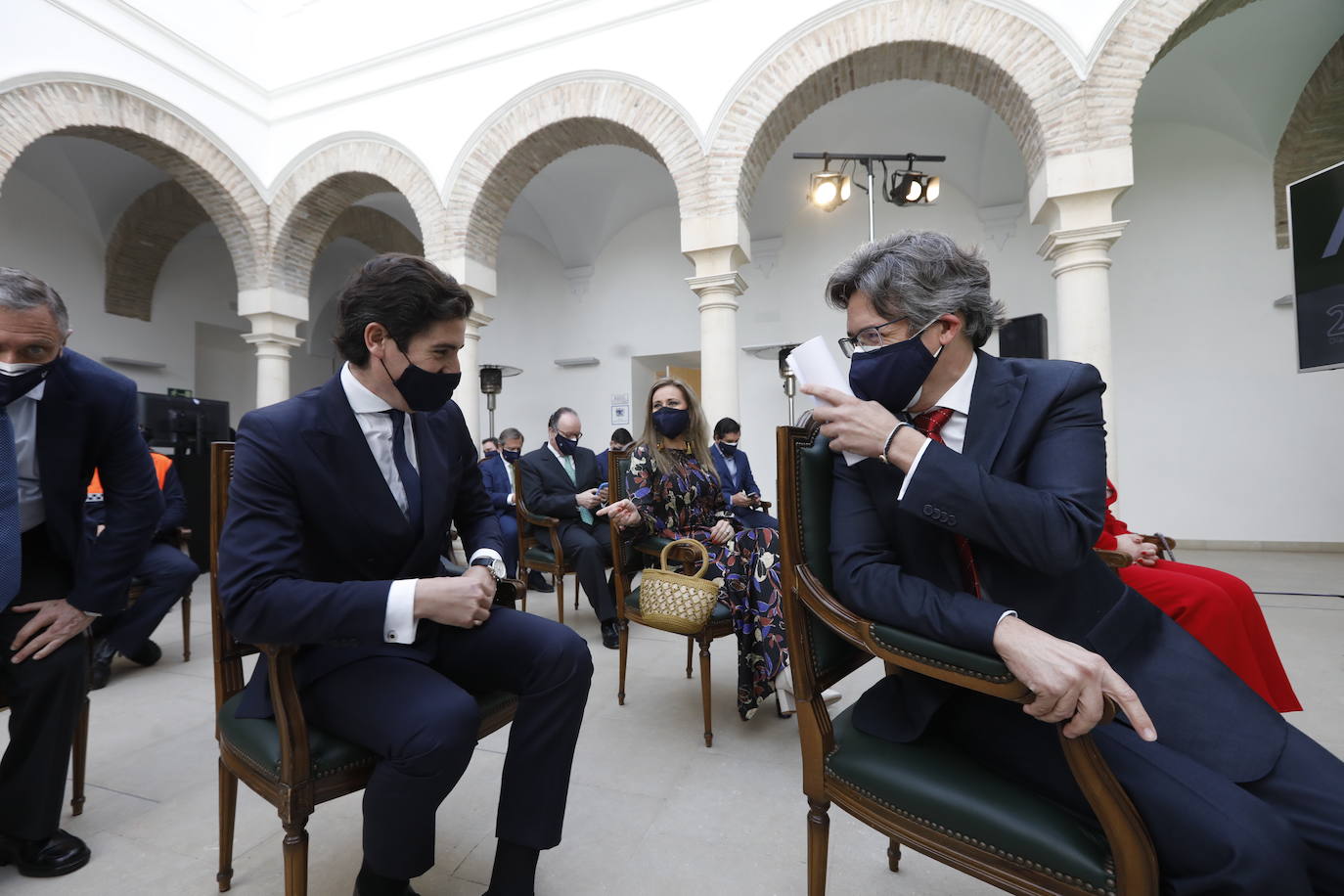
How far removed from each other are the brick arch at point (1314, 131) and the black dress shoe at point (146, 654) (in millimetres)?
10532

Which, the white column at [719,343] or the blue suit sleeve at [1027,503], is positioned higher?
the white column at [719,343]

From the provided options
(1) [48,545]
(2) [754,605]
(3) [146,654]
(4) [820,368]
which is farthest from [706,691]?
(3) [146,654]

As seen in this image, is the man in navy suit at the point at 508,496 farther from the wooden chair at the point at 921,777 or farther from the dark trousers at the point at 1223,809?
the dark trousers at the point at 1223,809

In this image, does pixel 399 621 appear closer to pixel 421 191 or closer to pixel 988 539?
pixel 988 539

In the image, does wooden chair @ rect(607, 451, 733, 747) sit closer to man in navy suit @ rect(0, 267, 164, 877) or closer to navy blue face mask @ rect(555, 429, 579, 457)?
Answer: navy blue face mask @ rect(555, 429, 579, 457)

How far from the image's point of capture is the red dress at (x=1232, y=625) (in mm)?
1955

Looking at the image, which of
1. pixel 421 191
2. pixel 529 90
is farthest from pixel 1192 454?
pixel 421 191

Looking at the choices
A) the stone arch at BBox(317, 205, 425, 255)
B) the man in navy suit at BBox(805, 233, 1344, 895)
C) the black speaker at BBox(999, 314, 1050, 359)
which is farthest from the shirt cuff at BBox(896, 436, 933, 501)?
the stone arch at BBox(317, 205, 425, 255)

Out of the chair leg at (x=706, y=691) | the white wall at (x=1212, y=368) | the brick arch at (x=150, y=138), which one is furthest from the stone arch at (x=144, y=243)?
the white wall at (x=1212, y=368)

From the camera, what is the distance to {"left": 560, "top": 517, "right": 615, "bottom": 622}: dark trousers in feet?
12.4

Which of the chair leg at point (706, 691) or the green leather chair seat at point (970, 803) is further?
the chair leg at point (706, 691)

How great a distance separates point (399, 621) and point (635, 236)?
373 inches

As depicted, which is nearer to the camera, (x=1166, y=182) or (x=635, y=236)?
(x=1166, y=182)

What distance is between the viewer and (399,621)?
1.24 meters
